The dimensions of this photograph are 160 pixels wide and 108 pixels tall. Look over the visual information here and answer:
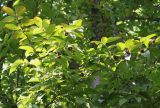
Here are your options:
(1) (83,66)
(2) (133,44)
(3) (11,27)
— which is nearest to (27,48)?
(3) (11,27)

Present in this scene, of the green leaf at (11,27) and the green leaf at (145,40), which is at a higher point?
the green leaf at (11,27)

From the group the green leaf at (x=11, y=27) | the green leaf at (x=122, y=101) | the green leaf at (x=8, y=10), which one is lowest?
the green leaf at (x=122, y=101)

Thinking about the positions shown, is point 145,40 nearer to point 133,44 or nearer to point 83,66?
point 133,44

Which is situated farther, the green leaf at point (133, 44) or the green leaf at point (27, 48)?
the green leaf at point (27, 48)

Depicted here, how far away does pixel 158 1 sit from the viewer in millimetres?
4992

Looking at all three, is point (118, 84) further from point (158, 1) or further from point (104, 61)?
point (158, 1)

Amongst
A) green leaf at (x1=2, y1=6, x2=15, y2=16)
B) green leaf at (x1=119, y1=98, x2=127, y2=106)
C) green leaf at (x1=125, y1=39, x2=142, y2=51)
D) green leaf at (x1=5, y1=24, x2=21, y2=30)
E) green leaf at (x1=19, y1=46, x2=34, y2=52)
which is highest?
green leaf at (x1=2, y1=6, x2=15, y2=16)

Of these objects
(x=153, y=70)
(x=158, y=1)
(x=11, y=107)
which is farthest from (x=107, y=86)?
(x=158, y=1)

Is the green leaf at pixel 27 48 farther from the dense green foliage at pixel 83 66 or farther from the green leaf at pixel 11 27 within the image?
the green leaf at pixel 11 27

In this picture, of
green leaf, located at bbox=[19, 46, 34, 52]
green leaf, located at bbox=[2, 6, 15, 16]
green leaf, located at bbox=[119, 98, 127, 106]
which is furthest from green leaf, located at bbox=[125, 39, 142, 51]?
green leaf, located at bbox=[2, 6, 15, 16]

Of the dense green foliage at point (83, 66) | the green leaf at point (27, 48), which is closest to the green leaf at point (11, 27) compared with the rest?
the dense green foliage at point (83, 66)

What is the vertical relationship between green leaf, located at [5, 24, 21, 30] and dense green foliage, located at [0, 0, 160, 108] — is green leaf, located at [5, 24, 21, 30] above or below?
above

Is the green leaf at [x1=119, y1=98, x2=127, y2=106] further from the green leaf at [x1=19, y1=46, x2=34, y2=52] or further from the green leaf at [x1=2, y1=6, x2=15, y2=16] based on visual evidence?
the green leaf at [x1=2, y1=6, x2=15, y2=16]

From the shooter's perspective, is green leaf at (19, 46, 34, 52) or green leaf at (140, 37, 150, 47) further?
green leaf at (19, 46, 34, 52)
